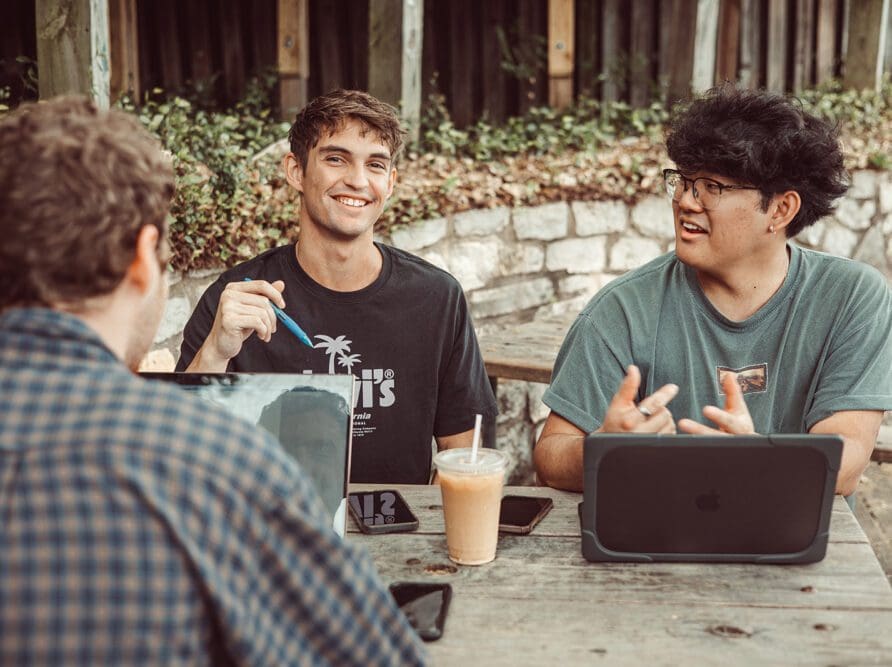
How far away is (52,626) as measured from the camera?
3.04 ft

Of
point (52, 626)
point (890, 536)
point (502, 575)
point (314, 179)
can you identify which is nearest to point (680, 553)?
point (502, 575)

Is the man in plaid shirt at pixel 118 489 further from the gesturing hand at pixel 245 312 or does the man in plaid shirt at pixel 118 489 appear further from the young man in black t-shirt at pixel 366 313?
the young man in black t-shirt at pixel 366 313

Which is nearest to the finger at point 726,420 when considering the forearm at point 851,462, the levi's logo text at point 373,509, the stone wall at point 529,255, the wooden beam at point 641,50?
the forearm at point 851,462

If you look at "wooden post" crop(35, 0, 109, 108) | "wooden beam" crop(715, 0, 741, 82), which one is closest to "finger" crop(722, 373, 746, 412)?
"wooden post" crop(35, 0, 109, 108)

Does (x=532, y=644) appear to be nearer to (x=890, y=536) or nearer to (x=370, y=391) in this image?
(x=370, y=391)

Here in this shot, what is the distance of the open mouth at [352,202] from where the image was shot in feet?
8.76

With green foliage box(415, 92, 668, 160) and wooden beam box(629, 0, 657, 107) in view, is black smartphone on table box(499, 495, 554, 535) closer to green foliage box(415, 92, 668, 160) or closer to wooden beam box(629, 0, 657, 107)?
green foliage box(415, 92, 668, 160)

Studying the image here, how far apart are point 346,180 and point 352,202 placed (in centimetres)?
6

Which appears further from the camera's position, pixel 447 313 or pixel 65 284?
pixel 447 313

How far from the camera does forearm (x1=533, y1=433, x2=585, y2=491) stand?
6.67 ft

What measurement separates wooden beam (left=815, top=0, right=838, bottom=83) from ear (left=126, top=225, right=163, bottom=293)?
26.1ft

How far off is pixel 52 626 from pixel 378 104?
2013mm

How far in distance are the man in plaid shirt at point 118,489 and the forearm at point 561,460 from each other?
98cm

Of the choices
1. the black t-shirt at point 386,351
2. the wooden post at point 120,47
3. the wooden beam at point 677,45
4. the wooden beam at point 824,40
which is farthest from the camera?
the wooden beam at point 824,40
